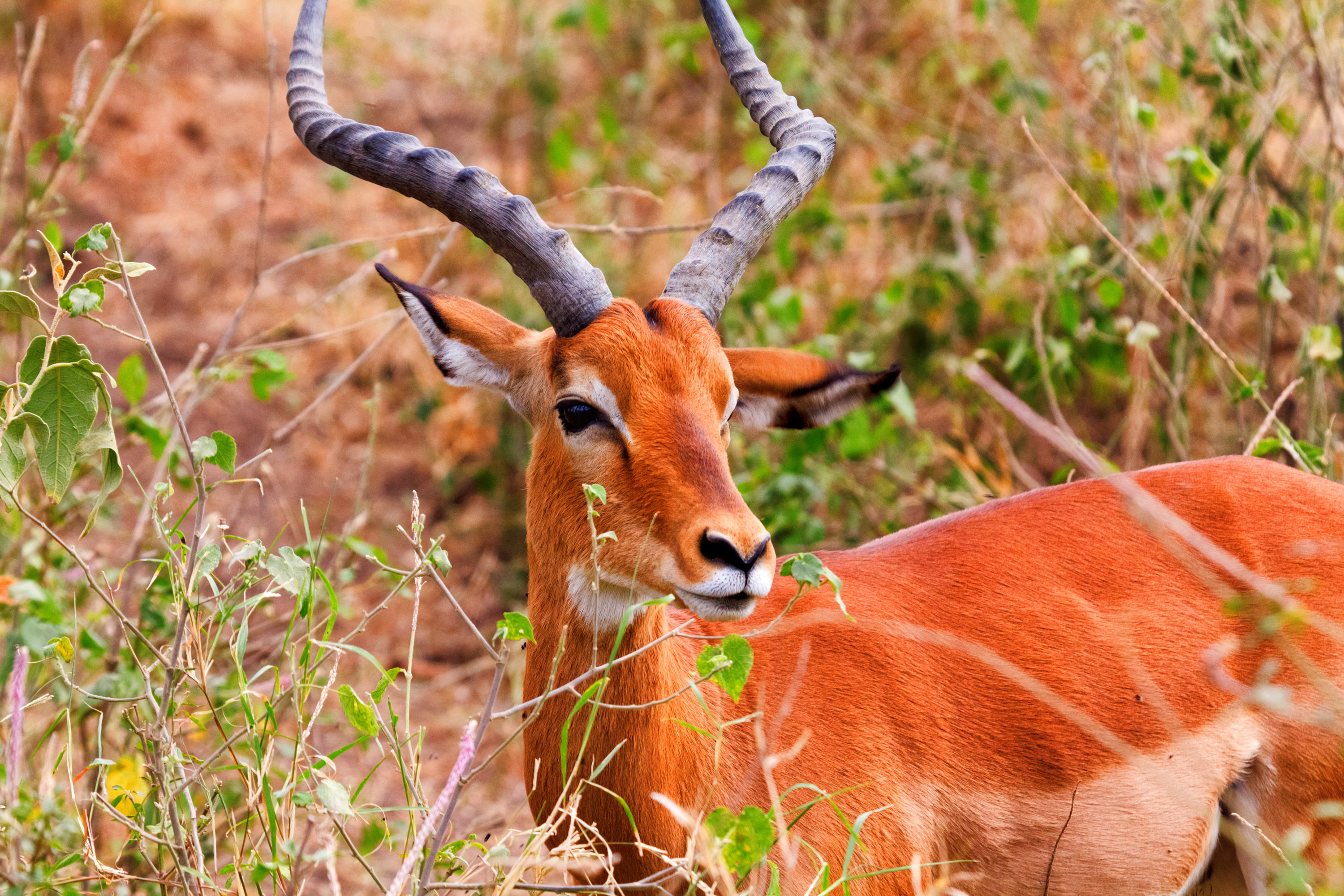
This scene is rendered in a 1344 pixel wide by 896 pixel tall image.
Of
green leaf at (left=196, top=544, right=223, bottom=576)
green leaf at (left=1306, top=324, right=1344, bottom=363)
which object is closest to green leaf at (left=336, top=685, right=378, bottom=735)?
green leaf at (left=196, top=544, right=223, bottom=576)

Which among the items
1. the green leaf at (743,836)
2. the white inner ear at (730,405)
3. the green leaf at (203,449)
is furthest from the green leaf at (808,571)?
the green leaf at (203,449)

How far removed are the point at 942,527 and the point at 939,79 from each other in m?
6.48

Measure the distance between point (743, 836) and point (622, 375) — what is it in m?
1.13

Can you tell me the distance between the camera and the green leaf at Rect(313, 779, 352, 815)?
94.3 inches

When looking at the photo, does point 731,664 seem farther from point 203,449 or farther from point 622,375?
point 203,449

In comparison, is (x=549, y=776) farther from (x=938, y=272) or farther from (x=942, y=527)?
(x=938, y=272)

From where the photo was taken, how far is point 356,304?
8844 millimetres

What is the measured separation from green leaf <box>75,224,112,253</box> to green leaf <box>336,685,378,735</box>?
1.12 meters

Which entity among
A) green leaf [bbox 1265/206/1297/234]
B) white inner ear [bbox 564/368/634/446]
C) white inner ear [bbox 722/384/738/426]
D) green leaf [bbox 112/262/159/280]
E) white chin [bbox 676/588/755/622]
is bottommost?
white chin [bbox 676/588/755/622]

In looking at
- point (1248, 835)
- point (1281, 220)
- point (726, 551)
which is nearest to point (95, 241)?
point (726, 551)

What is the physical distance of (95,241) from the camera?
275 cm

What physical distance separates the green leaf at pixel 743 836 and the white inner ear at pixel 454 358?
135cm

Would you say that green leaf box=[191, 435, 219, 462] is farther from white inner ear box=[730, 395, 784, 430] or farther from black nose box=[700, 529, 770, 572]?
white inner ear box=[730, 395, 784, 430]

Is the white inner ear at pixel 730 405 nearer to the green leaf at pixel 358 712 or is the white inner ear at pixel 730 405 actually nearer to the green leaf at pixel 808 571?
the green leaf at pixel 808 571
